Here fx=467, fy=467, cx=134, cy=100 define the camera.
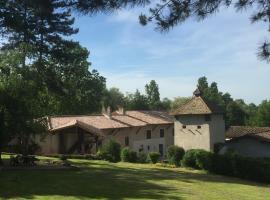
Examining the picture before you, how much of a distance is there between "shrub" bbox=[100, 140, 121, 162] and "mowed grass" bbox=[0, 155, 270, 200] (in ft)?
40.6

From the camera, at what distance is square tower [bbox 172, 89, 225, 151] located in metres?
51.9

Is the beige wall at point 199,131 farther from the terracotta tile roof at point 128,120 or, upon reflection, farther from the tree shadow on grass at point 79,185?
the tree shadow on grass at point 79,185

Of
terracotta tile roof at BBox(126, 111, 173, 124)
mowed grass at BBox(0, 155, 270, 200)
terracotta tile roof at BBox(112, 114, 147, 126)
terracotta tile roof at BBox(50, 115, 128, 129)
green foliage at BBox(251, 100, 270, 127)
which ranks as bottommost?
mowed grass at BBox(0, 155, 270, 200)

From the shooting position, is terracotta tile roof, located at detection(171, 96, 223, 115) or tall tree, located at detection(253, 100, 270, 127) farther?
tall tree, located at detection(253, 100, 270, 127)

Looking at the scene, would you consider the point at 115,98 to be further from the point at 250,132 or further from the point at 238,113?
the point at 250,132

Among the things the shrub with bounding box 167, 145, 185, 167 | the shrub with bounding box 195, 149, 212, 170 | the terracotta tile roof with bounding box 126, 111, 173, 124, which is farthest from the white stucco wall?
the terracotta tile roof with bounding box 126, 111, 173, 124

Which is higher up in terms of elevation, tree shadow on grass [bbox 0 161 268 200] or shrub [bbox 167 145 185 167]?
shrub [bbox 167 145 185 167]

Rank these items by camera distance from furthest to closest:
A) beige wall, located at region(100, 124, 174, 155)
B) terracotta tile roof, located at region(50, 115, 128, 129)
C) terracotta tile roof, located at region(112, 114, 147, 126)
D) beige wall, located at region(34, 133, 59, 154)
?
terracotta tile roof, located at region(112, 114, 147, 126) < beige wall, located at region(100, 124, 174, 155) < terracotta tile roof, located at region(50, 115, 128, 129) < beige wall, located at region(34, 133, 59, 154)

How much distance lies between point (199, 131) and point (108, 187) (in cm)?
2717

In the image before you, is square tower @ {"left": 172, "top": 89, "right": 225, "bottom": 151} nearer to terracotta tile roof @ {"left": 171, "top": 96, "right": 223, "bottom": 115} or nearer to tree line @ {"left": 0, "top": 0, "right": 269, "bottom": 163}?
terracotta tile roof @ {"left": 171, "top": 96, "right": 223, "bottom": 115}

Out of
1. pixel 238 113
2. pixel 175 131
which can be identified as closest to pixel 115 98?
pixel 238 113

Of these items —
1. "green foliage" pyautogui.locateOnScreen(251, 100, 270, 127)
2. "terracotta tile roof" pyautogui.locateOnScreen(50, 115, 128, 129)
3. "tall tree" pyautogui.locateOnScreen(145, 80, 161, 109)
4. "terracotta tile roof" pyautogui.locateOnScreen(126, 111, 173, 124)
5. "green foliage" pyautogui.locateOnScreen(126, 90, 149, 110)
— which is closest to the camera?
"terracotta tile roof" pyautogui.locateOnScreen(50, 115, 128, 129)

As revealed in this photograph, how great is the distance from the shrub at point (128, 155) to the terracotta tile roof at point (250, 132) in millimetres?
11052

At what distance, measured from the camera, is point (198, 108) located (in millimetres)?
53188
